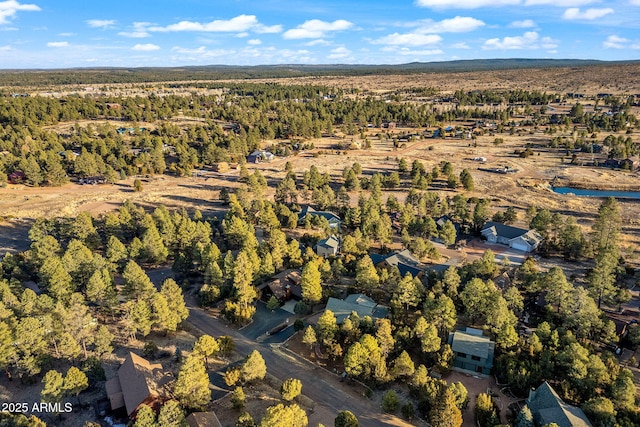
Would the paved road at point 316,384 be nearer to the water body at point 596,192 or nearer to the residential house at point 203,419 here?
the residential house at point 203,419

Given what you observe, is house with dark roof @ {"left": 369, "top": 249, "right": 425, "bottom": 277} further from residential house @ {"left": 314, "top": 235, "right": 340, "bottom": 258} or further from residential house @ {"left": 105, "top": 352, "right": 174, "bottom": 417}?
residential house @ {"left": 105, "top": 352, "right": 174, "bottom": 417}

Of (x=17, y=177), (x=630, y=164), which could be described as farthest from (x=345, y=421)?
(x=630, y=164)

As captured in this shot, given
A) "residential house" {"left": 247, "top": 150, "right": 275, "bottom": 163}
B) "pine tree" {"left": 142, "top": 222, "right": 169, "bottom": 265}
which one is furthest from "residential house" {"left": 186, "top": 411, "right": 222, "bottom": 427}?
"residential house" {"left": 247, "top": 150, "right": 275, "bottom": 163}

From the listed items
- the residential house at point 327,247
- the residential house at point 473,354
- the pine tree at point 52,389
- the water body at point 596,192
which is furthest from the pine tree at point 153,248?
the water body at point 596,192

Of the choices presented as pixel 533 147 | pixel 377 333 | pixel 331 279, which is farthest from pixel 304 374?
pixel 533 147

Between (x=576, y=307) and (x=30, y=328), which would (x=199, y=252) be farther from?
(x=576, y=307)

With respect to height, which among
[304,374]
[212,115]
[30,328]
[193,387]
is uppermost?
[212,115]
